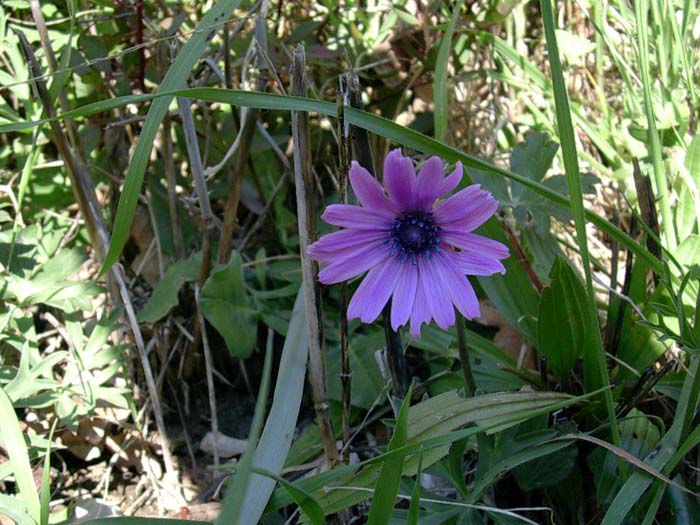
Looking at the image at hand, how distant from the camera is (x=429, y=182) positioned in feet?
4.07

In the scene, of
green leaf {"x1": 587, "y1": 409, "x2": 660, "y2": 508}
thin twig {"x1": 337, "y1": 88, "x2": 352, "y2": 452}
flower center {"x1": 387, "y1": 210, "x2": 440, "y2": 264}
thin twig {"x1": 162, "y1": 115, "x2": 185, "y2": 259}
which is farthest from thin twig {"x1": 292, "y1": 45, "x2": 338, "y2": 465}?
thin twig {"x1": 162, "y1": 115, "x2": 185, "y2": 259}

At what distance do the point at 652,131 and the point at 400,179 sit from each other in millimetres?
599

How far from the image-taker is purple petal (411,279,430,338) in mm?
1346

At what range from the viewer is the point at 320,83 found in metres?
2.33

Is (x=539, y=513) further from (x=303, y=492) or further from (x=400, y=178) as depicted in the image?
(x=400, y=178)

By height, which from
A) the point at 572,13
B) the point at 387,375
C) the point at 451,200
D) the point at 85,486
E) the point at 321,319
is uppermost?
the point at 572,13

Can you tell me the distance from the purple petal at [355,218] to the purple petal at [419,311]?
127 millimetres

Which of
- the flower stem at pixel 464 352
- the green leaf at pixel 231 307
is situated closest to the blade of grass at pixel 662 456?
the flower stem at pixel 464 352

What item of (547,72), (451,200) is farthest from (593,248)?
(451,200)

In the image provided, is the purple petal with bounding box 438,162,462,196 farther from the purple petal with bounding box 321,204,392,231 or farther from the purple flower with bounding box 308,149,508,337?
the purple petal with bounding box 321,204,392,231

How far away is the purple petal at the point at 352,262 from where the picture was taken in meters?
1.29

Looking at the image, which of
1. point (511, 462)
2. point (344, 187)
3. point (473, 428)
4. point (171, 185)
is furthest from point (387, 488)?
point (171, 185)

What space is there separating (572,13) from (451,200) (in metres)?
1.60

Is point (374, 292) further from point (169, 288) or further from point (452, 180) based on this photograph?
point (169, 288)
